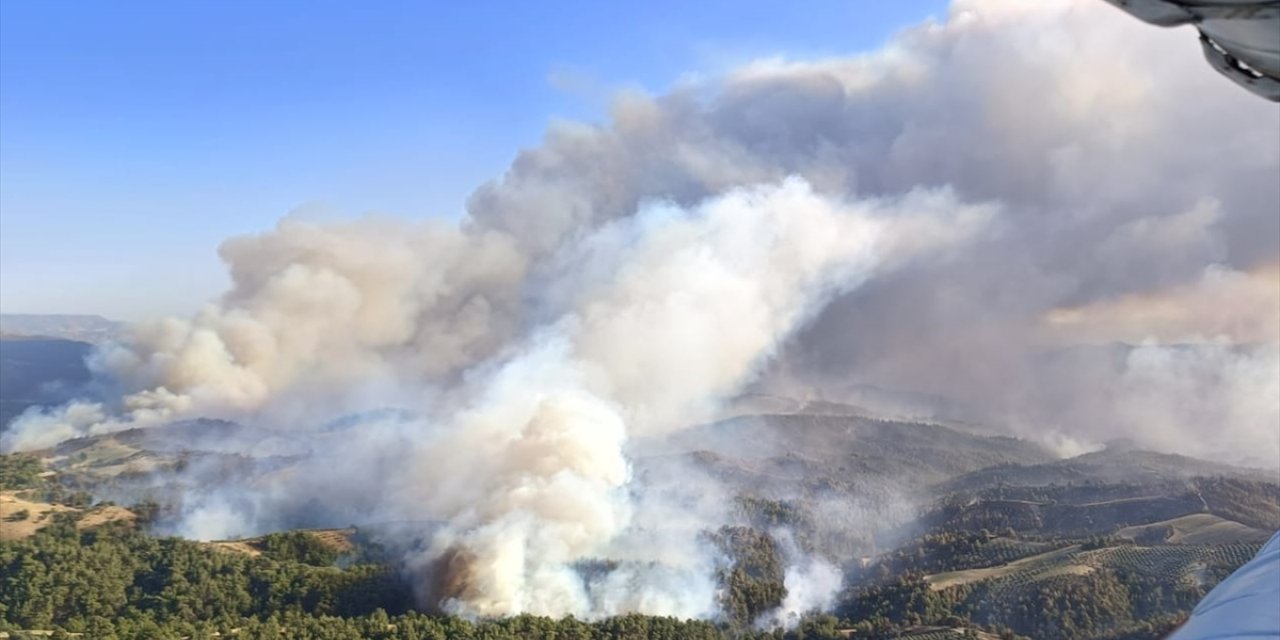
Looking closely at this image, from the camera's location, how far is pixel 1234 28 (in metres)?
5.39

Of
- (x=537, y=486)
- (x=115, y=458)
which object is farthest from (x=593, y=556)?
(x=115, y=458)

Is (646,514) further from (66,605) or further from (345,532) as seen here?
(66,605)

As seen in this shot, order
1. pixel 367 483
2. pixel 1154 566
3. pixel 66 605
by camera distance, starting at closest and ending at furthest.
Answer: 1. pixel 66 605
2. pixel 1154 566
3. pixel 367 483

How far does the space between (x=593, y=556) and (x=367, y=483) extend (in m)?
66.7

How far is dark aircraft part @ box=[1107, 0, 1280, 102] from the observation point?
17.0 feet

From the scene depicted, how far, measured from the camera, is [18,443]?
198500 mm

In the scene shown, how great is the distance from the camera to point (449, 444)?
118 m

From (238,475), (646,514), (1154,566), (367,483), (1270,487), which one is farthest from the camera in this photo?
(1270,487)

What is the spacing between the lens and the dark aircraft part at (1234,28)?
5195mm

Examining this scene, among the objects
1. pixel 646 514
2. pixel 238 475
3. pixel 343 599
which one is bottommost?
pixel 343 599

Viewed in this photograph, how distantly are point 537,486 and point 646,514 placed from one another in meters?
25.8

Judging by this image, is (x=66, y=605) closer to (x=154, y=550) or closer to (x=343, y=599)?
(x=154, y=550)

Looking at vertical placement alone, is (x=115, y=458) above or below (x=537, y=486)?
above

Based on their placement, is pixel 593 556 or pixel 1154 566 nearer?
pixel 593 556
